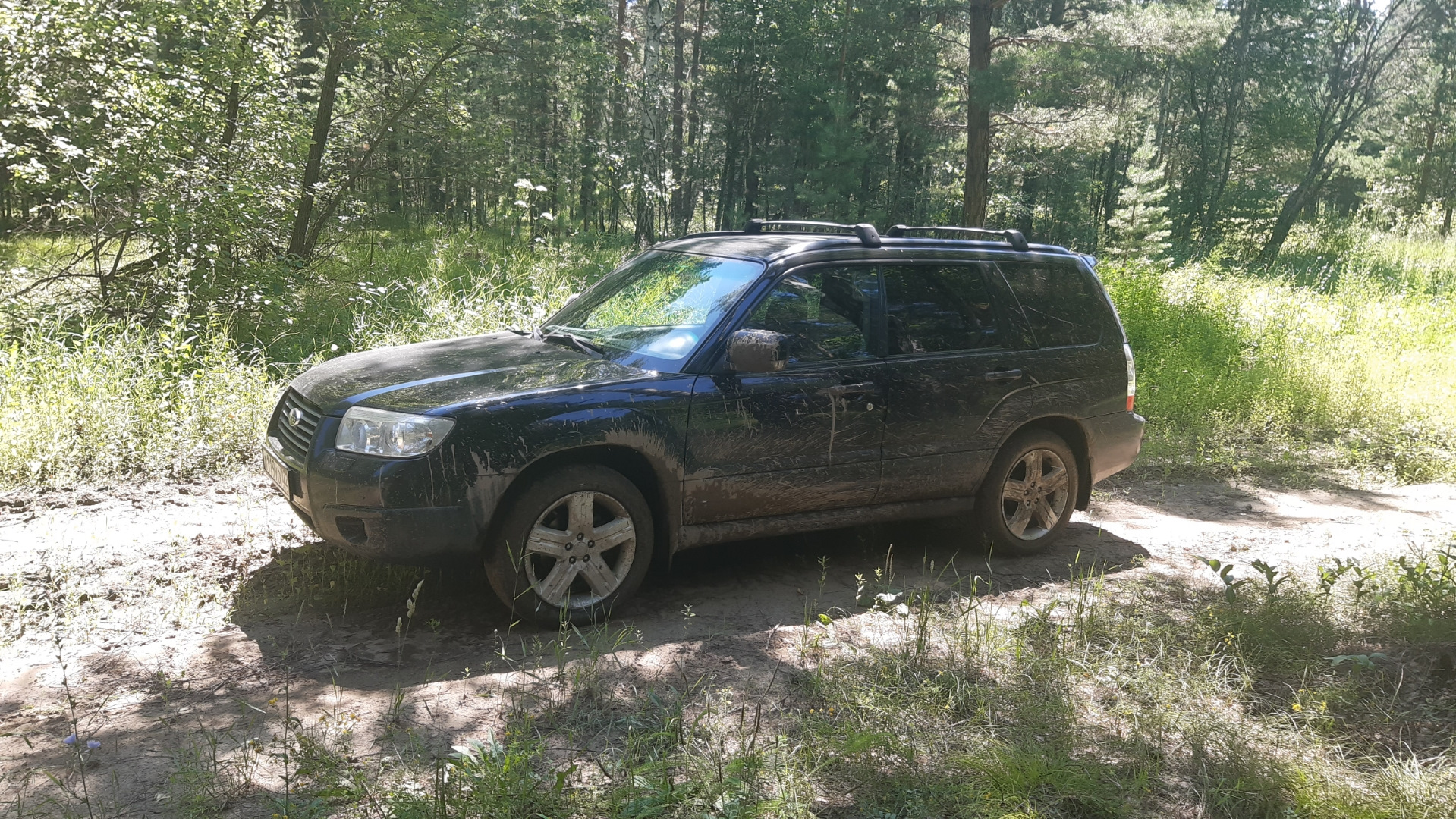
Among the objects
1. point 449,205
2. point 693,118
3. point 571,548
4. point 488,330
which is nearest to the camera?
point 571,548

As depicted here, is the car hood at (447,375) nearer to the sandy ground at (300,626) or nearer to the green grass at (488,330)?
the sandy ground at (300,626)

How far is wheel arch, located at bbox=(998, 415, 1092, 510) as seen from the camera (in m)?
6.13

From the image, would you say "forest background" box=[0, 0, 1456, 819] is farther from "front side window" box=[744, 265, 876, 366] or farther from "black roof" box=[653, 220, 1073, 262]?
"black roof" box=[653, 220, 1073, 262]

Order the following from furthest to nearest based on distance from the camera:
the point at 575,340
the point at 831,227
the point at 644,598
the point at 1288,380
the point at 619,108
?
the point at 619,108
the point at 1288,380
the point at 831,227
the point at 575,340
the point at 644,598

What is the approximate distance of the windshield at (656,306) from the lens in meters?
5.00

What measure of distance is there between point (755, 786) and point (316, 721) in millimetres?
1707

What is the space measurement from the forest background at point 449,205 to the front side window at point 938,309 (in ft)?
13.6

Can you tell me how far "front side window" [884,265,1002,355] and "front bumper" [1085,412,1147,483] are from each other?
1059 millimetres

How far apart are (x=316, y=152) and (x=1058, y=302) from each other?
Result: 10.6 meters

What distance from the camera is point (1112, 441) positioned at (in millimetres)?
6383

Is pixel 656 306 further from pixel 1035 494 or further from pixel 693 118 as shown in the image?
pixel 693 118

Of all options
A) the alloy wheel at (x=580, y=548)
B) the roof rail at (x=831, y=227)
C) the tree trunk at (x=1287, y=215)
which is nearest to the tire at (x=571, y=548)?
the alloy wheel at (x=580, y=548)

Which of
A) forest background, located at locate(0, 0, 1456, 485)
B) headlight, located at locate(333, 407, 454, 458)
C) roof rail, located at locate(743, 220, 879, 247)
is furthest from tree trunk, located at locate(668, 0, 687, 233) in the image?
headlight, located at locate(333, 407, 454, 458)

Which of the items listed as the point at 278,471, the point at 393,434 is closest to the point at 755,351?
the point at 393,434
